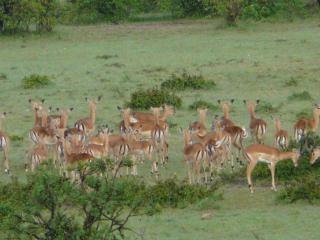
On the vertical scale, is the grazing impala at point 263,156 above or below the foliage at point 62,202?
below

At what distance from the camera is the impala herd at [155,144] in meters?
12.1

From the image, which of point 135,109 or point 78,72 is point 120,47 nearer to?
point 78,72

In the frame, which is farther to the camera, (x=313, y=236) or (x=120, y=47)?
(x=120, y=47)

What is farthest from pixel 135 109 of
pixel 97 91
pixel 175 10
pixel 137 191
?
pixel 175 10

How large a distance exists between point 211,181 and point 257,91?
611 cm

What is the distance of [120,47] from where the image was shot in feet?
78.0

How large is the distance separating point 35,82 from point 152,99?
9.35ft

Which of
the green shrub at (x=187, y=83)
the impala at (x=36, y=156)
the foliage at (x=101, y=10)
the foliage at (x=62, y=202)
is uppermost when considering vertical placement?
the foliage at (x=62, y=202)

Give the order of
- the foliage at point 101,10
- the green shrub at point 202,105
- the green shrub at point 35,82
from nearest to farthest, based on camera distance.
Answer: the green shrub at point 202,105 < the green shrub at point 35,82 < the foliage at point 101,10

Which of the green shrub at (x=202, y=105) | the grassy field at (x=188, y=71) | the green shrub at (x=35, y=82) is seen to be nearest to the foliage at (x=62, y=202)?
the grassy field at (x=188, y=71)

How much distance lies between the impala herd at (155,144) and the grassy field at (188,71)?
1.05 feet

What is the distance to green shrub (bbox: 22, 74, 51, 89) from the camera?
18906 mm

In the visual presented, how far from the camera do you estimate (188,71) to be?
20312mm

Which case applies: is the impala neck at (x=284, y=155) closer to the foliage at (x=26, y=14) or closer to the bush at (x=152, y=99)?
the bush at (x=152, y=99)
